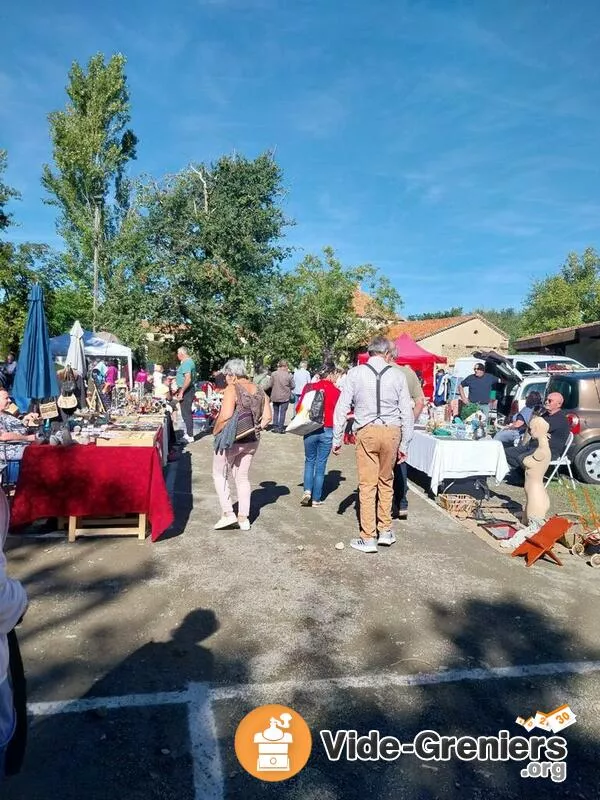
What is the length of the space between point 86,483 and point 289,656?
282cm

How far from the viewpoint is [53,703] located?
115 inches

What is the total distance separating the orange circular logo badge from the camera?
256cm

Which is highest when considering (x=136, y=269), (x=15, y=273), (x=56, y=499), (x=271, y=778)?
(x=136, y=269)

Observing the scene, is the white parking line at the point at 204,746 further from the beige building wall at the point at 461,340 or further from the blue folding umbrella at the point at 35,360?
the beige building wall at the point at 461,340

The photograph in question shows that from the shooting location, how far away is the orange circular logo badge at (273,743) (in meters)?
2.56

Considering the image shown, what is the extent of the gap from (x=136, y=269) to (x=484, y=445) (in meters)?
22.3

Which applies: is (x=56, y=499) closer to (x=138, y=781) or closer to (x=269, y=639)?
(x=269, y=639)

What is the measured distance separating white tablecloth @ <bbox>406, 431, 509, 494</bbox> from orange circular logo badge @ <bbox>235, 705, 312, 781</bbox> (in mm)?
4926

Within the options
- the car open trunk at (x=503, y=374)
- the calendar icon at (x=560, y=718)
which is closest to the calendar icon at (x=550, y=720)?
the calendar icon at (x=560, y=718)

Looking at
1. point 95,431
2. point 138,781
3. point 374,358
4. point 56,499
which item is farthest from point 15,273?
point 138,781

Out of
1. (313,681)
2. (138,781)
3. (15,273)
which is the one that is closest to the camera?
(138,781)

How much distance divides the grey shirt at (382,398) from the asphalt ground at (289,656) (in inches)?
52.5

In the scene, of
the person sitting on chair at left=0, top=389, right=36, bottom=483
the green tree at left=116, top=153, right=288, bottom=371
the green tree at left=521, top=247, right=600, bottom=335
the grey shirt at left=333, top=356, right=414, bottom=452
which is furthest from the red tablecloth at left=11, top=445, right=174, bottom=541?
the green tree at left=521, top=247, right=600, bottom=335

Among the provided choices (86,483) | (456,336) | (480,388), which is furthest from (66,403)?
(456,336)
